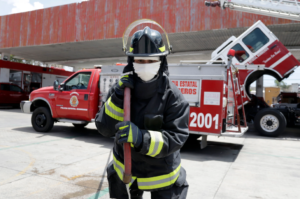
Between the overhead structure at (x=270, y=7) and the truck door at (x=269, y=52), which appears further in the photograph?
the overhead structure at (x=270, y=7)

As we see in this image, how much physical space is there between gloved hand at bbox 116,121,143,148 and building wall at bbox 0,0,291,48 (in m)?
12.0

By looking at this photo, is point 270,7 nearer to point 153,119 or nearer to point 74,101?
point 74,101

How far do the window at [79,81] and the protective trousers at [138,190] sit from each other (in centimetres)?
586

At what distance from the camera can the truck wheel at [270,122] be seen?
27.0 ft

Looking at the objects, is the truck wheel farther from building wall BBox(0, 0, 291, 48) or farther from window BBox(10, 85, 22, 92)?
window BBox(10, 85, 22, 92)


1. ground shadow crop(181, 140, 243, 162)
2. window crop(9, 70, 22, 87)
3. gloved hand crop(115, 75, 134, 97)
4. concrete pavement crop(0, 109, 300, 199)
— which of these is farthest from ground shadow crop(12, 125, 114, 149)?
window crop(9, 70, 22, 87)

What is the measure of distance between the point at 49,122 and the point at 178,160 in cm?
688

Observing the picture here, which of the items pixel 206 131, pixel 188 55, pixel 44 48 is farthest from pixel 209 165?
pixel 44 48

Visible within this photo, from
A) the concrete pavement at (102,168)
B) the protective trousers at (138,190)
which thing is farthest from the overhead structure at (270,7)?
the protective trousers at (138,190)

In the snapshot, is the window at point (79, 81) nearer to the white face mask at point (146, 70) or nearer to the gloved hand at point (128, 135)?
the white face mask at point (146, 70)

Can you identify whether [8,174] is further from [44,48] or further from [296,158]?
[44,48]

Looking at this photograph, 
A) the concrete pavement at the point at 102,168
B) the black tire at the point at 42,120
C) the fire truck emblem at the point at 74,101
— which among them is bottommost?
the concrete pavement at the point at 102,168

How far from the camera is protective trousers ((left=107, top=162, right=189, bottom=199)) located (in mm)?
1732

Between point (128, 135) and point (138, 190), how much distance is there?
612 mm
